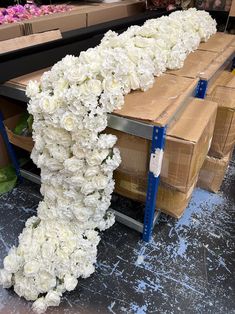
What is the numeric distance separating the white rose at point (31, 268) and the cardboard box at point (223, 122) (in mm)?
1220

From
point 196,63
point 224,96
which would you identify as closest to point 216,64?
point 196,63

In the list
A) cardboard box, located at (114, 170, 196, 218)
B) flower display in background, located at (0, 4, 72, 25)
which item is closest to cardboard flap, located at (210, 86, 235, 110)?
cardboard box, located at (114, 170, 196, 218)

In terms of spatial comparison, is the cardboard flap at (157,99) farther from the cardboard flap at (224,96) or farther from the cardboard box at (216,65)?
the cardboard flap at (224,96)

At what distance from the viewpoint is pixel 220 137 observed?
1.57 metres

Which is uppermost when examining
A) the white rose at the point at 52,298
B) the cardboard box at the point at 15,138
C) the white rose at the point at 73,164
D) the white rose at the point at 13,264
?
the white rose at the point at 73,164

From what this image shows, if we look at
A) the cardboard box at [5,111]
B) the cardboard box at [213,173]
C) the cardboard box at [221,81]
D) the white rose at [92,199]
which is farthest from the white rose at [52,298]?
the cardboard box at [221,81]

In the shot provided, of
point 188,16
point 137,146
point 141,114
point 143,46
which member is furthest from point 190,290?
point 188,16

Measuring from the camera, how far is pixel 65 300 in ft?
3.96

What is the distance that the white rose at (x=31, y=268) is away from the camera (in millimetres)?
1125

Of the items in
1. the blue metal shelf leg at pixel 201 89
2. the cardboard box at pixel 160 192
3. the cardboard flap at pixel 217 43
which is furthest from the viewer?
the cardboard flap at pixel 217 43

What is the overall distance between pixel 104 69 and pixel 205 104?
60 centimetres

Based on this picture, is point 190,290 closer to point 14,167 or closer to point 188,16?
point 14,167

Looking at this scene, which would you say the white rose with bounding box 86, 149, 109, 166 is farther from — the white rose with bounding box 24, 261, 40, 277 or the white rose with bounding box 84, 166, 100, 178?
the white rose with bounding box 24, 261, 40, 277

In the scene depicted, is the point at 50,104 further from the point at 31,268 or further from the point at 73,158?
the point at 31,268
